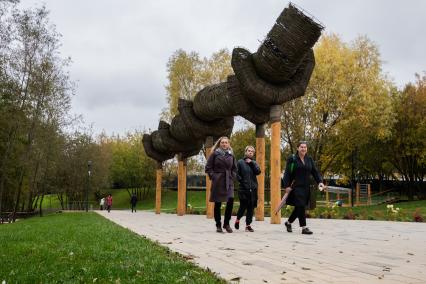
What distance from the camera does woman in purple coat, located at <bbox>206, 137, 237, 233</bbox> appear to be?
10.2 m

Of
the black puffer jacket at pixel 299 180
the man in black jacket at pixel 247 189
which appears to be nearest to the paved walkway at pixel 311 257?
the black puffer jacket at pixel 299 180

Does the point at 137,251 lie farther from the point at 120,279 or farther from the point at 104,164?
the point at 104,164

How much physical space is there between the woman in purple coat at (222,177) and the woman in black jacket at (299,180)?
3.87 feet

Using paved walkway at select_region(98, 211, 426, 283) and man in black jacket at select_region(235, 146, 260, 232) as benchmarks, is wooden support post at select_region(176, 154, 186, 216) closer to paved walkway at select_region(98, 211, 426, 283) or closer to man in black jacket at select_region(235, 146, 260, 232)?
man in black jacket at select_region(235, 146, 260, 232)

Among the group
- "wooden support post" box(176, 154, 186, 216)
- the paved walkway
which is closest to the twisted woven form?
the paved walkway

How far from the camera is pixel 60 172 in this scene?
160 ft

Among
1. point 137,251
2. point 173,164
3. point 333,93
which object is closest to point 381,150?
point 333,93

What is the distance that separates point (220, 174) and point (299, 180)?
1.66 m

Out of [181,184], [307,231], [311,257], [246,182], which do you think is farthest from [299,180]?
[181,184]

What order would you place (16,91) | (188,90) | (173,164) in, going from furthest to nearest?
(173,164), (188,90), (16,91)

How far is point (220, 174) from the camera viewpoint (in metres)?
10.3

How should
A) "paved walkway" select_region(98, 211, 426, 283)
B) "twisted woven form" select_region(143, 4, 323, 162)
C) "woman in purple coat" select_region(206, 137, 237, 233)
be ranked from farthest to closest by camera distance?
"twisted woven form" select_region(143, 4, 323, 162) → "woman in purple coat" select_region(206, 137, 237, 233) → "paved walkway" select_region(98, 211, 426, 283)

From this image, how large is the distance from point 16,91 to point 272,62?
733 inches

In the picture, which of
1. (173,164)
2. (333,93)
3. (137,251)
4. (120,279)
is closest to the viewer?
(120,279)
